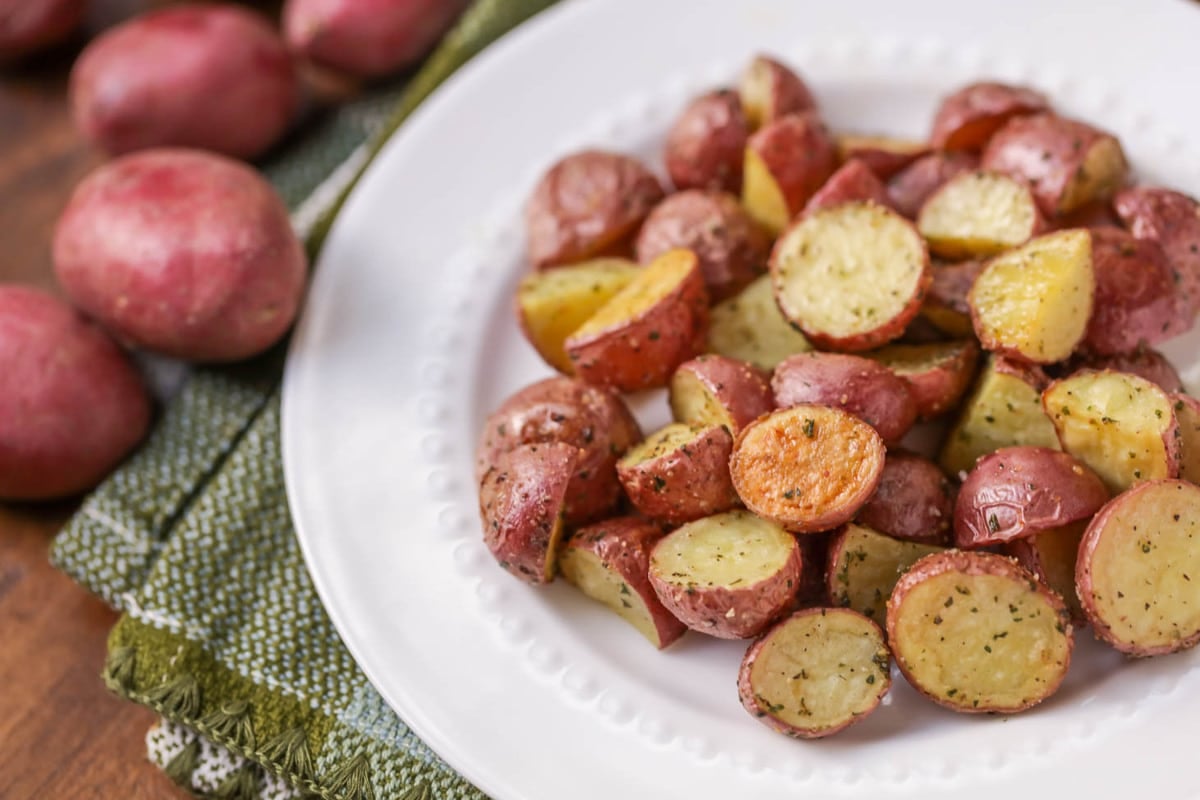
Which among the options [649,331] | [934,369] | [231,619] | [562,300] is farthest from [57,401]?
[934,369]

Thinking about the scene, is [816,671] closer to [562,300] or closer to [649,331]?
[649,331]

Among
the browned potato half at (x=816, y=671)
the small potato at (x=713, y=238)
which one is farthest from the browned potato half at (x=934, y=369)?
the browned potato half at (x=816, y=671)

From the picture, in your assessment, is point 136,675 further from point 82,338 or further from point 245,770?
point 82,338

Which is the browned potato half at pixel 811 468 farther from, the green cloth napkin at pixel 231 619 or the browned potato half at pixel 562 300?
the green cloth napkin at pixel 231 619

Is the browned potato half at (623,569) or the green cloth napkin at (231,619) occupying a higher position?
the browned potato half at (623,569)

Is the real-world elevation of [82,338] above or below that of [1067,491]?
below

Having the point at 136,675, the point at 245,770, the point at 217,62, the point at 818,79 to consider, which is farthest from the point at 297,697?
the point at 818,79

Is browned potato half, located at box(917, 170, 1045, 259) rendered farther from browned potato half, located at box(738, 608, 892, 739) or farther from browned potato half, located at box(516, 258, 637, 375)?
browned potato half, located at box(738, 608, 892, 739)
